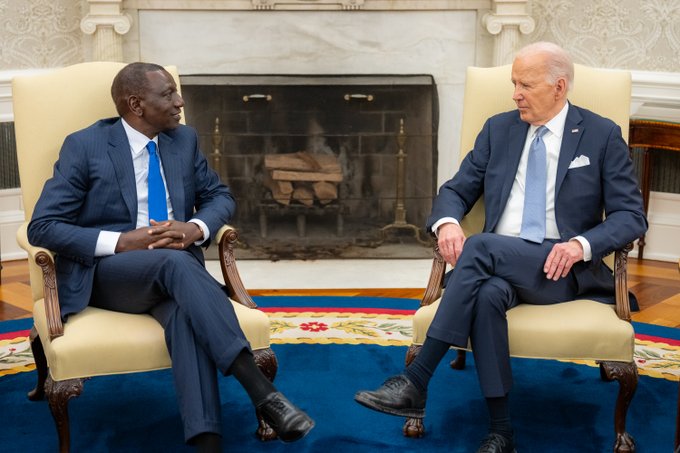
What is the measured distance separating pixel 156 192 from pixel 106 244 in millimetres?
263

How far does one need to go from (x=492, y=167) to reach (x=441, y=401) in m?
0.85

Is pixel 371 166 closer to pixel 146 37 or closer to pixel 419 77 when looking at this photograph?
pixel 419 77

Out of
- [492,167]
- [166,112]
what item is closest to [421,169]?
[492,167]

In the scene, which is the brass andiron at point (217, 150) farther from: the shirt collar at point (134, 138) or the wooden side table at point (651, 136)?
the wooden side table at point (651, 136)

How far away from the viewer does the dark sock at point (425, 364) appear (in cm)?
277

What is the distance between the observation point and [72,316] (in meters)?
2.74

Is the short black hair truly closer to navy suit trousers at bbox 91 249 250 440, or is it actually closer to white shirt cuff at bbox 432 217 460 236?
navy suit trousers at bbox 91 249 250 440

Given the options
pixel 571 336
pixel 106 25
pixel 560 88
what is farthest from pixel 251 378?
pixel 106 25

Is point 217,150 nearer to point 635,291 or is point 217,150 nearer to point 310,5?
point 310,5

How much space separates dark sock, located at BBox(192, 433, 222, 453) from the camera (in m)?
2.50

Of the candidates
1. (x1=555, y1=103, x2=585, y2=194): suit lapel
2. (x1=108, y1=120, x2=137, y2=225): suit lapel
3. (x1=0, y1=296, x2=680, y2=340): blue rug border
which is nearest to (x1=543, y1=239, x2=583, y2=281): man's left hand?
(x1=555, y1=103, x2=585, y2=194): suit lapel

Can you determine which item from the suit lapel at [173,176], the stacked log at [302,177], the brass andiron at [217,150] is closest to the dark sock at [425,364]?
the suit lapel at [173,176]

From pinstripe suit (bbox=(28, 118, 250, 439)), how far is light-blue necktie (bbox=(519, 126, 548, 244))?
1.01m

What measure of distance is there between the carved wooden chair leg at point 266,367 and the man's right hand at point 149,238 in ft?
1.44
